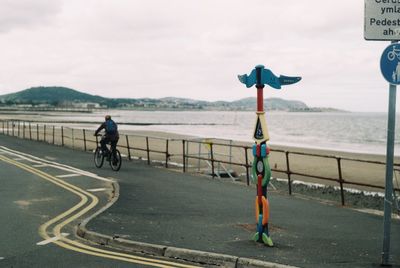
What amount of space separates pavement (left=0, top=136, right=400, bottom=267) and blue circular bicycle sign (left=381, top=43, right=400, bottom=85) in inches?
99.5

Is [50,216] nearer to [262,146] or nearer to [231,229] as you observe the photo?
[231,229]

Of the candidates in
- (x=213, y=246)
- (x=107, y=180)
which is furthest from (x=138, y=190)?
(x=213, y=246)

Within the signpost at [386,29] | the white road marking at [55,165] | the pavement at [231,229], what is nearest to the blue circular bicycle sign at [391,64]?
the signpost at [386,29]

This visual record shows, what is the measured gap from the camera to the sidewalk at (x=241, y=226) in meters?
7.02

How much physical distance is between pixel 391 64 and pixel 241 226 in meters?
4.27

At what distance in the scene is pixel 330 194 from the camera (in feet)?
59.7

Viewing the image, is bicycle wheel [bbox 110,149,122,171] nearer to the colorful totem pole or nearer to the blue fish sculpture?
the colorful totem pole

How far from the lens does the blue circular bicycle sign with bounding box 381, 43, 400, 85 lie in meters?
6.02

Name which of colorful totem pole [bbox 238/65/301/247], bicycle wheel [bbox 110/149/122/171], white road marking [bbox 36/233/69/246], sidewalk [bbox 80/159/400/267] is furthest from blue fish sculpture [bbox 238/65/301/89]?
bicycle wheel [bbox 110/149/122/171]

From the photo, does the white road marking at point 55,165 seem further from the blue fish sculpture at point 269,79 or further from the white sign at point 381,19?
the white sign at point 381,19

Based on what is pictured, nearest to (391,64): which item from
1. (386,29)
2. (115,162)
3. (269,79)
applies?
(386,29)

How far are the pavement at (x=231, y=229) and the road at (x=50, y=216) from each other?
1.45ft

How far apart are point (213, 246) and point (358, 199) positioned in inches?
448

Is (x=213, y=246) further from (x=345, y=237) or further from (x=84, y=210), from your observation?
(x=84, y=210)
